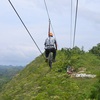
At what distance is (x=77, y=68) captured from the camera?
1075 inches

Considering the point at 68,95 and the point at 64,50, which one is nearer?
the point at 68,95

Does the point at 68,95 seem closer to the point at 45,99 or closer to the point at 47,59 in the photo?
the point at 45,99

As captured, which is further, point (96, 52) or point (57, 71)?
point (96, 52)

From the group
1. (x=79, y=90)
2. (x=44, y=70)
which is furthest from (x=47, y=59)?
(x=44, y=70)

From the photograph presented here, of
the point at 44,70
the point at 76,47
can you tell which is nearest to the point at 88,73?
the point at 44,70

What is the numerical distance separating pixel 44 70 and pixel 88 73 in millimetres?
7543

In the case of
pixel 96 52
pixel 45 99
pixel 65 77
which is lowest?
pixel 45 99

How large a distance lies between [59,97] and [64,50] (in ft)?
67.1

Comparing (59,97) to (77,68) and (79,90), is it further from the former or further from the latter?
(77,68)

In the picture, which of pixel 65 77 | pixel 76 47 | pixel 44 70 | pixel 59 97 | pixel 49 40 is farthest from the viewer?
pixel 76 47

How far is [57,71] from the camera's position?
2738 cm

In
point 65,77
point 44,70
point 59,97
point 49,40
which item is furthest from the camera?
point 44,70

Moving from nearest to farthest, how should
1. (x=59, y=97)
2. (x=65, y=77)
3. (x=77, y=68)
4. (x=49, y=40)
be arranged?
1. (x=59, y=97)
2. (x=49, y=40)
3. (x=65, y=77)
4. (x=77, y=68)

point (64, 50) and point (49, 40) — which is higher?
point (64, 50)
